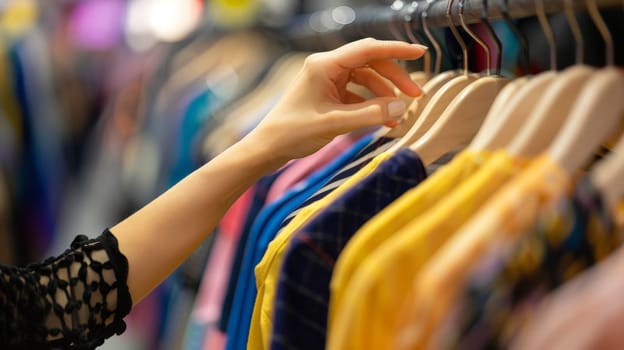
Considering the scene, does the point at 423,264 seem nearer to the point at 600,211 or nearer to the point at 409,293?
the point at 409,293

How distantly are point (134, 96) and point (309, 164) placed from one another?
A: 3.40ft

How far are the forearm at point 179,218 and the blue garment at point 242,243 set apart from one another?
0.16 metres

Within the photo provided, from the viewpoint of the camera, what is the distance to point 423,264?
1.76 ft

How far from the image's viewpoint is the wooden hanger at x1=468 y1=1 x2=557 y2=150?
623 millimetres

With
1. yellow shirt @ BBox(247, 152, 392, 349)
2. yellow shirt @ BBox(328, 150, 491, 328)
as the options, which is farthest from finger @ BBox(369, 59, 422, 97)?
yellow shirt @ BBox(328, 150, 491, 328)

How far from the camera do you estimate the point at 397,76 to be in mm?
812

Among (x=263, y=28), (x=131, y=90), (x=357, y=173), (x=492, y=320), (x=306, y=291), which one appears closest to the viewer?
(x=492, y=320)

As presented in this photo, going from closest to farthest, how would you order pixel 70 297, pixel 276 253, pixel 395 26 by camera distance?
pixel 276 253
pixel 70 297
pixel 395 26

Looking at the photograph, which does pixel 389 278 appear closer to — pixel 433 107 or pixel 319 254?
pixel 319 254

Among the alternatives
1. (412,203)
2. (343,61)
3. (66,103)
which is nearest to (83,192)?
(66,103)

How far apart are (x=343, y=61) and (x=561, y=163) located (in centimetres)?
29

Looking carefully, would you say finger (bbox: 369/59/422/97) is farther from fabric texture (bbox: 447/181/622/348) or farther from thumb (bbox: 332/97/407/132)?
fabric texture (bbox: 447/181/622/348)

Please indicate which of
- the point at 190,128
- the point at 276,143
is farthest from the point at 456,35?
the point at 190,128

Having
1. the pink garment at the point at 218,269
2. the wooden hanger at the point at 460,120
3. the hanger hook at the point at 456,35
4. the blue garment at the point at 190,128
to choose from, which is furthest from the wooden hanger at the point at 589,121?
the blue garment at the point at 190,128
